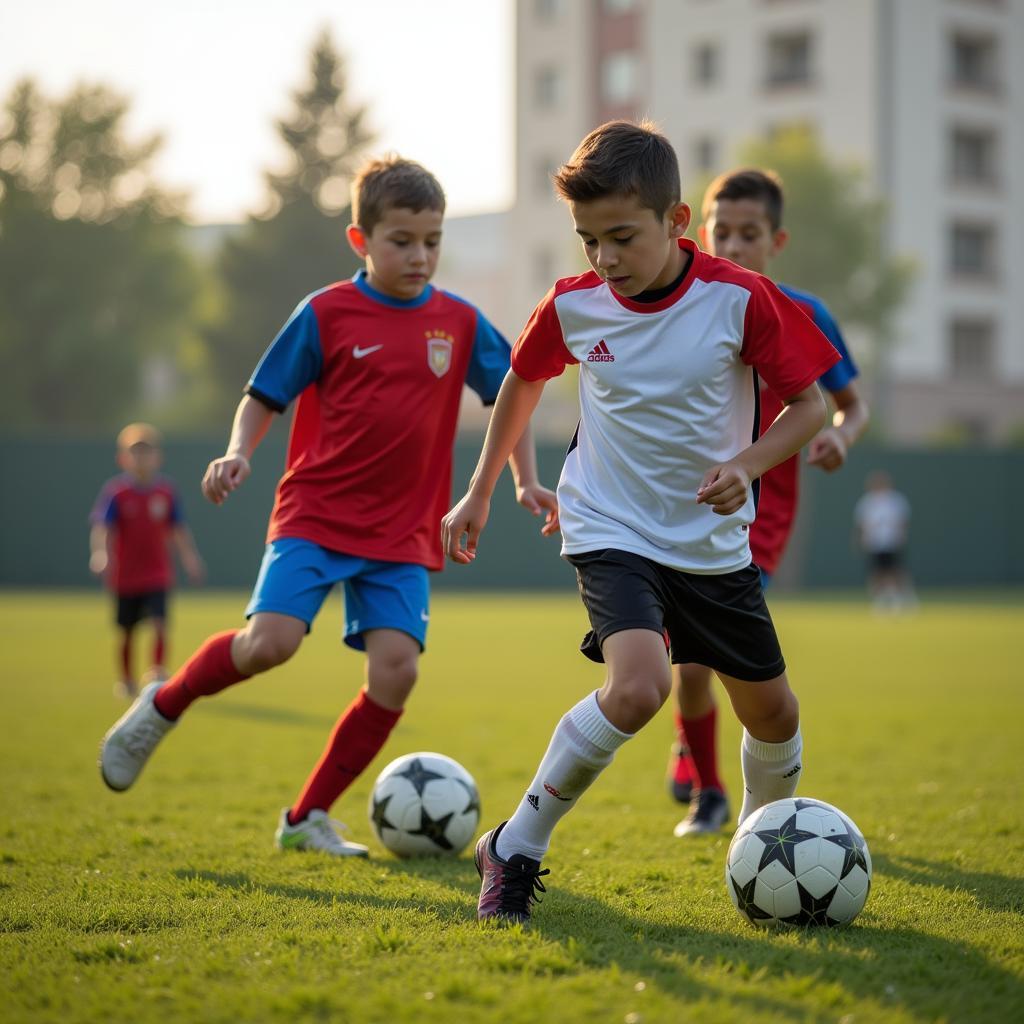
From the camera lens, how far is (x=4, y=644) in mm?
15039

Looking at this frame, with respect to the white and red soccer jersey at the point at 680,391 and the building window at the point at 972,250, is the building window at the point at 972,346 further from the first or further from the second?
the white and red soccer jersey at the point at 680,391

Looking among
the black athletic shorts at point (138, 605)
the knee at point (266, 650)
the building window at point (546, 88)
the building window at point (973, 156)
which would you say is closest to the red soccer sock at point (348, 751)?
the knee at point (266, 650)

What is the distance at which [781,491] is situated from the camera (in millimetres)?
5594

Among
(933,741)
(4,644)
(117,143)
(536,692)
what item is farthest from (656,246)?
(117,143)

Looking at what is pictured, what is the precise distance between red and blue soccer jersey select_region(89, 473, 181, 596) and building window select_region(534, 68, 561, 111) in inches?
1656

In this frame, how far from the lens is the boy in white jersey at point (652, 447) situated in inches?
147

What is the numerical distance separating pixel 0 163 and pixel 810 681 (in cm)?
4528

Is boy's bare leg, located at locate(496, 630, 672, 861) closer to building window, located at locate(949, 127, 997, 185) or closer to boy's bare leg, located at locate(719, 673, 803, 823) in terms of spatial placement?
boy's bare leg, located at locate(719, 673, 803, 823)

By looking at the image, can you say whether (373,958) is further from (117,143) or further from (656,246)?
(117,143)

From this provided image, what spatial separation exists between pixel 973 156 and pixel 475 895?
159ft

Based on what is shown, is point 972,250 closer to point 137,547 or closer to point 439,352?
point 137,547

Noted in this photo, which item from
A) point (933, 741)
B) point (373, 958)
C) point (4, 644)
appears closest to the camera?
point (373, 958)

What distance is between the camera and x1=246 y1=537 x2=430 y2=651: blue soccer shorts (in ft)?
15.9

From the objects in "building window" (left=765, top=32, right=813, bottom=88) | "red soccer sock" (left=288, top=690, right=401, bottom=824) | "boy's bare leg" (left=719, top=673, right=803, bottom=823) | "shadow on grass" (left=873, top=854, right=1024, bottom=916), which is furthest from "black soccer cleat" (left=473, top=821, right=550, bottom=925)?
"building window" (left=765, top=32, right=813, bottom=88)
